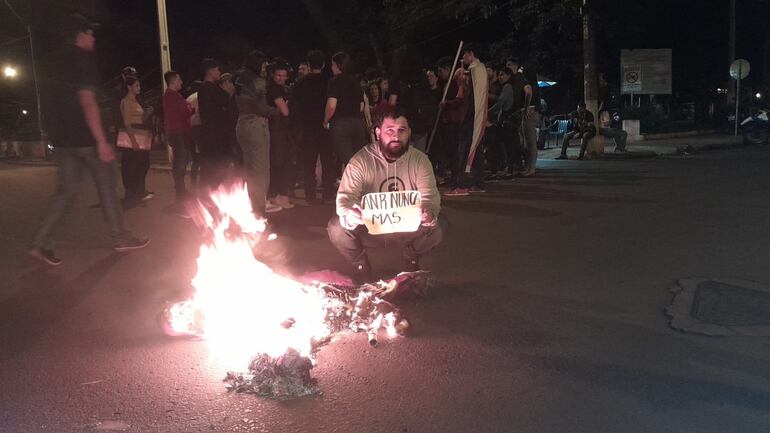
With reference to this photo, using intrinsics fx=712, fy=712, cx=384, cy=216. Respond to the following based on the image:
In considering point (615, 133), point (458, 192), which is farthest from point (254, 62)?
point (615, 133)

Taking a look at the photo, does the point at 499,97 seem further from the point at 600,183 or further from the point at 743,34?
the point at 743,34

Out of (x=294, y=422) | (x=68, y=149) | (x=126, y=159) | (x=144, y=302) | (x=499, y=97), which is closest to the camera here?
(x=294, y=422)

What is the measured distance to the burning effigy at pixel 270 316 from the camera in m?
3.88

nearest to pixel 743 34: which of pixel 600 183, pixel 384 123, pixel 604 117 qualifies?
pixel 604 117

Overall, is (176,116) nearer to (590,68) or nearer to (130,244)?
(130,244)

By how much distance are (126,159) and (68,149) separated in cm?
390

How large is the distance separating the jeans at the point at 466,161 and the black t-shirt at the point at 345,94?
85.4 inches

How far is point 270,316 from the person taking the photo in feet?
15.2

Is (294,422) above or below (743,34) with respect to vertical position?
below

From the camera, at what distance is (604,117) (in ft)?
59.2

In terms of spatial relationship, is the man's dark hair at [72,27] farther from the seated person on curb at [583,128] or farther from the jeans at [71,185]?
the seated person on curb at [583,128]

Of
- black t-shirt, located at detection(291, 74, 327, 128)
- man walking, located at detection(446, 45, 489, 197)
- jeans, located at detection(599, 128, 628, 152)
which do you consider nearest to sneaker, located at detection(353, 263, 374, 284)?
black t-shirt, located at detection(291, 74, 327, 128)

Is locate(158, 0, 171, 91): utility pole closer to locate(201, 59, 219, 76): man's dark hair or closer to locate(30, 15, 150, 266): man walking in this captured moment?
locate(201, 59, 219, 76): man's dark hair

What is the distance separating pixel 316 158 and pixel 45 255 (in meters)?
4.01
